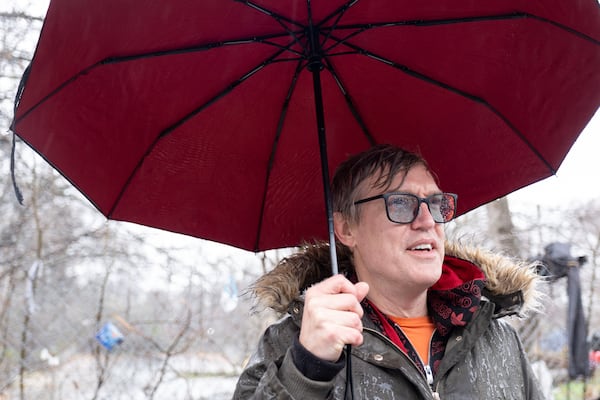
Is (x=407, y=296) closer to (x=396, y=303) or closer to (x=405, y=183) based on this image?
(x=396, y=303)

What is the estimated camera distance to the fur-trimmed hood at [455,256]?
2.51 metres

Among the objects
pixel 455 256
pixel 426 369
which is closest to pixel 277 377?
pixel 426 369

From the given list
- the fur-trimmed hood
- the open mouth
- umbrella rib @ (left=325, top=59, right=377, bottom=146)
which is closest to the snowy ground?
the fur-trimmed hood

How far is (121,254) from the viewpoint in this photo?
17.6ft

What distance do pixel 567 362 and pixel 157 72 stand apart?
20.9ft

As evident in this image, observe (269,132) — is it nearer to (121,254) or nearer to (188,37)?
(188,37)

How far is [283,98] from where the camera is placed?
276 cm

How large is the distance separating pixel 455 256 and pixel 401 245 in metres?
0.45

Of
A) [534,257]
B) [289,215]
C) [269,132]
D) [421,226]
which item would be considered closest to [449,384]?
[421,226]

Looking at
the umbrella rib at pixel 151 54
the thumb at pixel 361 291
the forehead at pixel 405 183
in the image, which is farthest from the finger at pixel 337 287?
the umbrella rib at pixel 151 54

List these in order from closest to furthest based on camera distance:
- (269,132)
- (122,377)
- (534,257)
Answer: (269,132), (122,377), (534,257)

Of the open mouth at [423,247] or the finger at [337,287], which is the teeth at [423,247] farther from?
the finger at [337,287]

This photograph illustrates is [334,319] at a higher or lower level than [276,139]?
lower

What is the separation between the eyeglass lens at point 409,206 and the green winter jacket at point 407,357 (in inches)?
13.6
